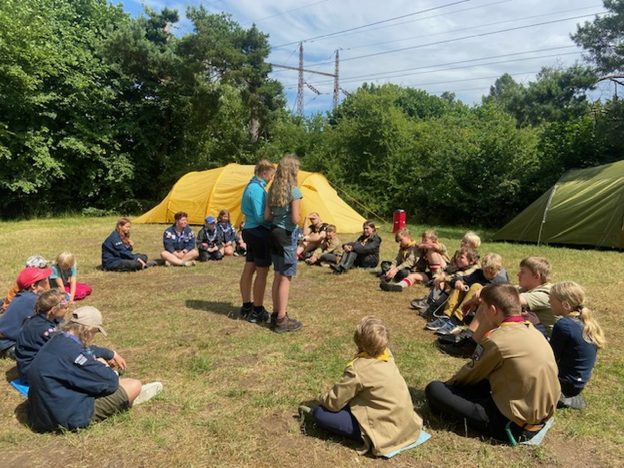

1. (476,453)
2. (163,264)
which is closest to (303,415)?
(476,453)

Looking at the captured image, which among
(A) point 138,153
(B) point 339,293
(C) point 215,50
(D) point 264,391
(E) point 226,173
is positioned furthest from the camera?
(A) point 138,153

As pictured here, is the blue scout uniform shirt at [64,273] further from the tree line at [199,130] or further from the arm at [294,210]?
the tree line at [199,130]

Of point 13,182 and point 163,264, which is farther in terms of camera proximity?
point 13,182

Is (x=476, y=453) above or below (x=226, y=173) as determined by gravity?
below

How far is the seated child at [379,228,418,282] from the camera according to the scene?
7.64 meters

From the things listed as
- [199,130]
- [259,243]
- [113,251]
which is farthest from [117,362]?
[199,130]

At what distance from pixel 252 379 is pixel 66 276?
3.60 m

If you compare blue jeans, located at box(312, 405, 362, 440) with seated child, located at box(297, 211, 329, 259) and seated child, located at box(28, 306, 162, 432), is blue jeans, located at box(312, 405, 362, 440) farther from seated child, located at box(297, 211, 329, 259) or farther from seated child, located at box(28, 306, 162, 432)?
seated child, located at box(297, 211, 329, 259)

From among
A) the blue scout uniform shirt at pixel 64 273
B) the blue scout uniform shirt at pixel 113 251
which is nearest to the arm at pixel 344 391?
the blue scout uniform shirt at pixel 64 273

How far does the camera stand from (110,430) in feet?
11.0

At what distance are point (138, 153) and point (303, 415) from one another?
18369 millimetres

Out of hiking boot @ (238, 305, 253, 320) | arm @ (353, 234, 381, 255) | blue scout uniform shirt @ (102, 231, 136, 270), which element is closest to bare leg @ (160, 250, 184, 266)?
blue scout uniform shirt @ (102, 231, 136, 270)

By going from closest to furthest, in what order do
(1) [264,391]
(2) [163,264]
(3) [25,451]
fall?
(3) [25,451] → (1) [264,391] → (2) [163,264]

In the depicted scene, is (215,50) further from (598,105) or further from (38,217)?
(598,105)
